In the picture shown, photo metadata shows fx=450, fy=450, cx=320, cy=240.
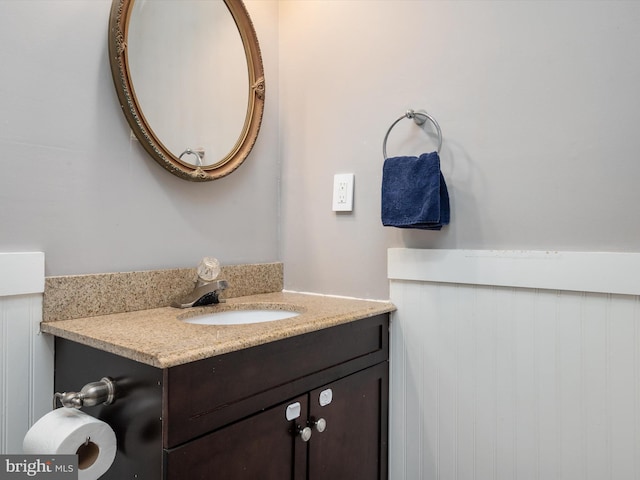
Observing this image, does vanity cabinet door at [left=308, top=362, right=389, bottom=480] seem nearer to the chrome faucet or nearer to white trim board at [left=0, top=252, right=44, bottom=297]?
the chrome faucet

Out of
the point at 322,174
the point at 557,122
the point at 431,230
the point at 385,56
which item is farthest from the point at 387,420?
the point at 385,56

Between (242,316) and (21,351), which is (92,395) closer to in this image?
(21,351)

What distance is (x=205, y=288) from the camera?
127 centimetres

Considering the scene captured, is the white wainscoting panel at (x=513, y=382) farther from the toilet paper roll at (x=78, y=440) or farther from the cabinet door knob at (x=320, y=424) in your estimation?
the toilet paper roll at (x=78, y=440)

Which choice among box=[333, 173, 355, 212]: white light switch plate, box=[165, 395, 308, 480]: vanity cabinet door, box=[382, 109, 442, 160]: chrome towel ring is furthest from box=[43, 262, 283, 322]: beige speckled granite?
box=[382, 109, 442, 160]: chrome towel ring

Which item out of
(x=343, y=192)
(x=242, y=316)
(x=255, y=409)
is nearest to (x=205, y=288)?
(x=242, y=316)

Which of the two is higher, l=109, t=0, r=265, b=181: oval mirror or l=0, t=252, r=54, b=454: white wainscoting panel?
l=109, t=0, r=265, b=181: oval mirror

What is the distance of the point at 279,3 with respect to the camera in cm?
166

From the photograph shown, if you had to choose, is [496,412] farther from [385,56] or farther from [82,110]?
[82,110]

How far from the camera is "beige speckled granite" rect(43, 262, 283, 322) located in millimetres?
1050

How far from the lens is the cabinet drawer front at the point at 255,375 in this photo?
2.62 ft

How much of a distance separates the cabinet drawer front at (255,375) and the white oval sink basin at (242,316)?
Result: 0.68ft

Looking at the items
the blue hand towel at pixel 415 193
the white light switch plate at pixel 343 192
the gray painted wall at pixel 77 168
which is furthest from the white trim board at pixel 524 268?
the gray painted wall at pixel 77 168

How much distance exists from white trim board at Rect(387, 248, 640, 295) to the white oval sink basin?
0.35m
